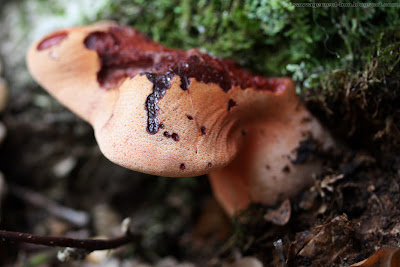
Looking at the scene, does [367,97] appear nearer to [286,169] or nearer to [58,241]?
[286,169]

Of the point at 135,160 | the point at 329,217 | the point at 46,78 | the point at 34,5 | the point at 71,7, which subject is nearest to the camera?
the point at 135,160

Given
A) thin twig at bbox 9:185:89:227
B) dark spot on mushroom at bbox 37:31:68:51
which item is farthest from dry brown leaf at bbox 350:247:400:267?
thin twig at bbox 9:185:89:227

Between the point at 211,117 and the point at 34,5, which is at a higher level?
the point at 34,5

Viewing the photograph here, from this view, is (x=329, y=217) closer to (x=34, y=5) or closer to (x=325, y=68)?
(x=325, y=68)

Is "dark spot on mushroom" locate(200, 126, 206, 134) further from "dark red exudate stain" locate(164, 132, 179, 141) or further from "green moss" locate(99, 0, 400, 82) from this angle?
"green moss" locate(99, 0, 400, 82)

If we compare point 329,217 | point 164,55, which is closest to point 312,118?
point 329,217

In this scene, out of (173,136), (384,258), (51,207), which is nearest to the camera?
(384,258)

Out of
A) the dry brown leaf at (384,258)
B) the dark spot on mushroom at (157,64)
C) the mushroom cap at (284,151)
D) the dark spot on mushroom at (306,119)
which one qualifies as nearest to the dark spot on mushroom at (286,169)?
the mushroom cap at (284,151)

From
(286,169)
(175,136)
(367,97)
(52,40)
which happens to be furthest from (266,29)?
(52,40)
